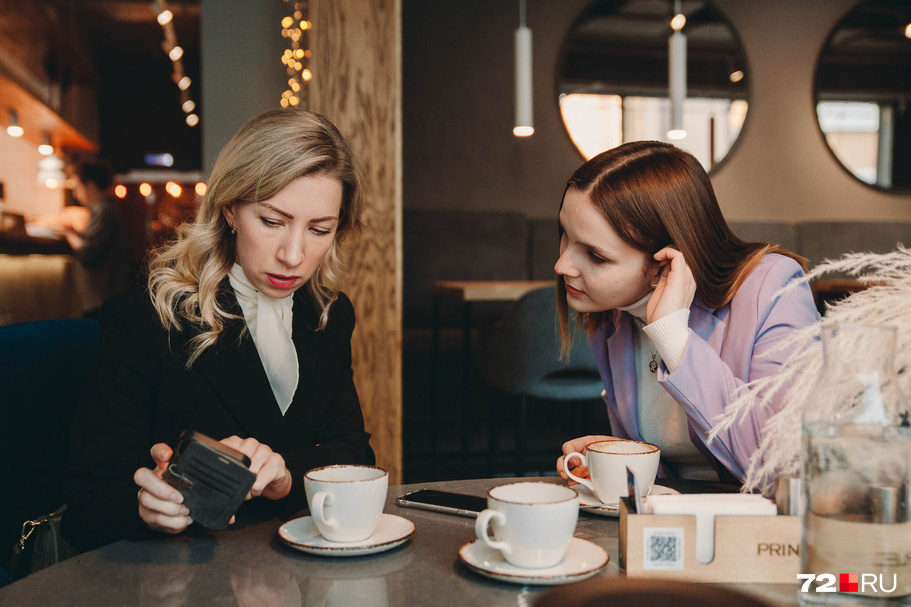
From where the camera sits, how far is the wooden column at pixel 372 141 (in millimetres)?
2492

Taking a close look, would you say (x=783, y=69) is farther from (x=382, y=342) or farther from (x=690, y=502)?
(x=690, y=502)

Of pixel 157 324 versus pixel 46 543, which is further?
pixel 157 324

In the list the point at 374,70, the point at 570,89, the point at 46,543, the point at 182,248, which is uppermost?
the point at 570,89

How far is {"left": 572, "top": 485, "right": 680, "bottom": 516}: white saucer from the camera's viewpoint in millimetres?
859

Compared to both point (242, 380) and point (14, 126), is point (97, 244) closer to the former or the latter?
point (14, 126)

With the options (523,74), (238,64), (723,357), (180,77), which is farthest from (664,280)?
(180,77)

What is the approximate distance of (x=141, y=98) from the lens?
33.0ft

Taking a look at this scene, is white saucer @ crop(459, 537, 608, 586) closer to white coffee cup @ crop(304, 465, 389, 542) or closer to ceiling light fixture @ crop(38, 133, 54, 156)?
white coffee cup @ crop(304, 465, 389, 542)

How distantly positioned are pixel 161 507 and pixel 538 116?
4.24 meters

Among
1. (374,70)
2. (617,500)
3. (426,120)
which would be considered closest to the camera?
(617,500)

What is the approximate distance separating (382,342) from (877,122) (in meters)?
4.33

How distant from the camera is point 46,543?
3.23 feet

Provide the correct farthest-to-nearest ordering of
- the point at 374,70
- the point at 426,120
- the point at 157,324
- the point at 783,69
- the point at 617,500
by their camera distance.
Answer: the point at 783,69 < the point at 426,120 < the point at 374,70 < the point at 157,324 < the point at 617,500

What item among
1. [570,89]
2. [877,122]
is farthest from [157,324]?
[877,122]
